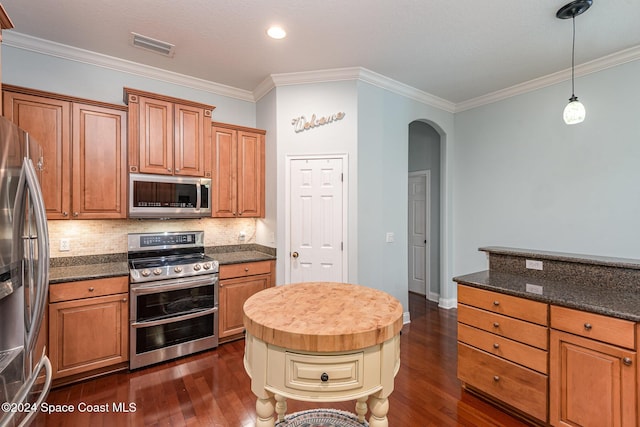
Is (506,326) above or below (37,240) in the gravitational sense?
below

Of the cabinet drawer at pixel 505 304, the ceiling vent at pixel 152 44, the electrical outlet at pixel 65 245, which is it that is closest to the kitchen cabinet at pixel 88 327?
the electrical outlet at pixel 65 245

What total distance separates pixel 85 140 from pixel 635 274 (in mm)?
4435

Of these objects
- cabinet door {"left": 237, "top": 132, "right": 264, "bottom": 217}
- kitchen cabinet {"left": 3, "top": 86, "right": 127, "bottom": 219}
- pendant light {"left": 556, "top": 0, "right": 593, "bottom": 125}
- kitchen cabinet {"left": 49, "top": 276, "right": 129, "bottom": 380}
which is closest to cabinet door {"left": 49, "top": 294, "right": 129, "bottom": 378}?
kitchen cabinet {"left": 49, "top": 276, "right": 129, "bottom": 380}

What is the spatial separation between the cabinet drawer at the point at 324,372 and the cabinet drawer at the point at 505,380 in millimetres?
1482

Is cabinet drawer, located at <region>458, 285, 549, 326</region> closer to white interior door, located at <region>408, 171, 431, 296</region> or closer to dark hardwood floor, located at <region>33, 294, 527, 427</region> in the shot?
dark hardwood floor, located at <region>33, 294, 527, 427</region>

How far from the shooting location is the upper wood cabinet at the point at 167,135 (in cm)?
298

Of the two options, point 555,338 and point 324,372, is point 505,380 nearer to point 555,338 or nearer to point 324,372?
point 555,338

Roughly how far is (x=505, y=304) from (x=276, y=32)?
286 centimetres

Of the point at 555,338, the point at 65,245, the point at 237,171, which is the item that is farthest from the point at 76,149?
the point at 555,338

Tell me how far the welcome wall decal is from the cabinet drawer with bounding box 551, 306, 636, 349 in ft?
8.65

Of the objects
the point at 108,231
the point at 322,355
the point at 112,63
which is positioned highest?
the point at 112,63

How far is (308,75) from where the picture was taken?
137 inches

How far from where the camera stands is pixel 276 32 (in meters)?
2.69

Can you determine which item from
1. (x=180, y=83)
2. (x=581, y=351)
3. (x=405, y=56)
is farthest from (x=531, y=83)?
(x=180, y=83)
